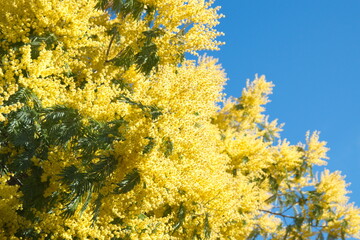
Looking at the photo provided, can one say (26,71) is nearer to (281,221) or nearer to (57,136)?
(57,136)

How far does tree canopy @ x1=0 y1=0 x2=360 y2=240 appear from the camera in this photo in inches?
202

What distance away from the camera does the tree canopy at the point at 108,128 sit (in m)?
5.12

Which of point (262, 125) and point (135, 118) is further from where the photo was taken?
point (262, 125)

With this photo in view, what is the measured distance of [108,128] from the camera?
5.16 meters

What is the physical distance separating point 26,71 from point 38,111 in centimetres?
60

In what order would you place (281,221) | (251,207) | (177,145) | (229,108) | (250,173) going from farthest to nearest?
(229,108)
(281,221)
(250,173)
(251,207)
(177,145)

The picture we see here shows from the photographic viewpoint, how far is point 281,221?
1277 centimetres

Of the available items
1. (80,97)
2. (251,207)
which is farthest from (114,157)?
(251,207)

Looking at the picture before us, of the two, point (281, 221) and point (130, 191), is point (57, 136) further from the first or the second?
point (281, 221)

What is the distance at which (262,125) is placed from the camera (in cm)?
1427

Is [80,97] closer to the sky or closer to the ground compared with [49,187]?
closer to the sky

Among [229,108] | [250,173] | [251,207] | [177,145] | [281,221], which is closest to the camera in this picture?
[177,145]

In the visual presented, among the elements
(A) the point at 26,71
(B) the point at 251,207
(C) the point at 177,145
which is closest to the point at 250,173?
(B) the point at 251,207

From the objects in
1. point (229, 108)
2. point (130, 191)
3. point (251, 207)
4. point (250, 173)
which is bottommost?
point (130, 191)
